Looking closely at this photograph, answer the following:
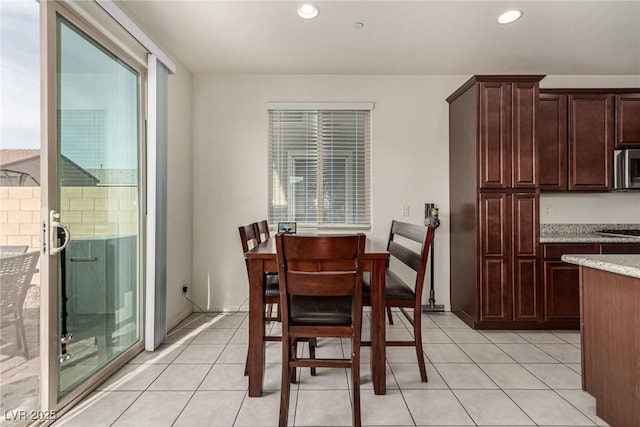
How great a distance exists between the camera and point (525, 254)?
9.33 ft

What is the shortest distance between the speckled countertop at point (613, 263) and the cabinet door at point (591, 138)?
197 cm

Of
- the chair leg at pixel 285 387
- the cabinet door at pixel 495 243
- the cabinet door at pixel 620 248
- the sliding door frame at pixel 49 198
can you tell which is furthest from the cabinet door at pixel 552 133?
the sliding door frame at pixel 49 198

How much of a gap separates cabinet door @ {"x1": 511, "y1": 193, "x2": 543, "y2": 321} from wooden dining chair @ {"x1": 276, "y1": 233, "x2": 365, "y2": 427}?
202 centimetres

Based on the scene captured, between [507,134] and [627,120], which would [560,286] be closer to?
[507,134]

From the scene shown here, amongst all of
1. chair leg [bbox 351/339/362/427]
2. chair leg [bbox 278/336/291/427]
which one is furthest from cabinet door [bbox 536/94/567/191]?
chair leg [bbox 278/336/291/427]

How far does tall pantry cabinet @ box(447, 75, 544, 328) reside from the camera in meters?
2.82

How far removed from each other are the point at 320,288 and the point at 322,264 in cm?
12

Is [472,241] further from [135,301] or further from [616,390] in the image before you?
[135,301]

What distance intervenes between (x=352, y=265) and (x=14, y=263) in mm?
1652

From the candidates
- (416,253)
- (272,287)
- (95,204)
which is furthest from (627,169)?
(95,204)

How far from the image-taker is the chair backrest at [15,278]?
144cm

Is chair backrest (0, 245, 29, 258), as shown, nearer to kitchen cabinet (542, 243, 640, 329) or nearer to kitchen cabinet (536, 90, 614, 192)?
kitchen cabinet (542, 243, 640, 329)

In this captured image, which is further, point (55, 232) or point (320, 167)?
point (320, 167)

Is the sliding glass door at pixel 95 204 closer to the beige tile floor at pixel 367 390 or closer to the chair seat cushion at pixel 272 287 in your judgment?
the beige tile floor at pixel 367 390
